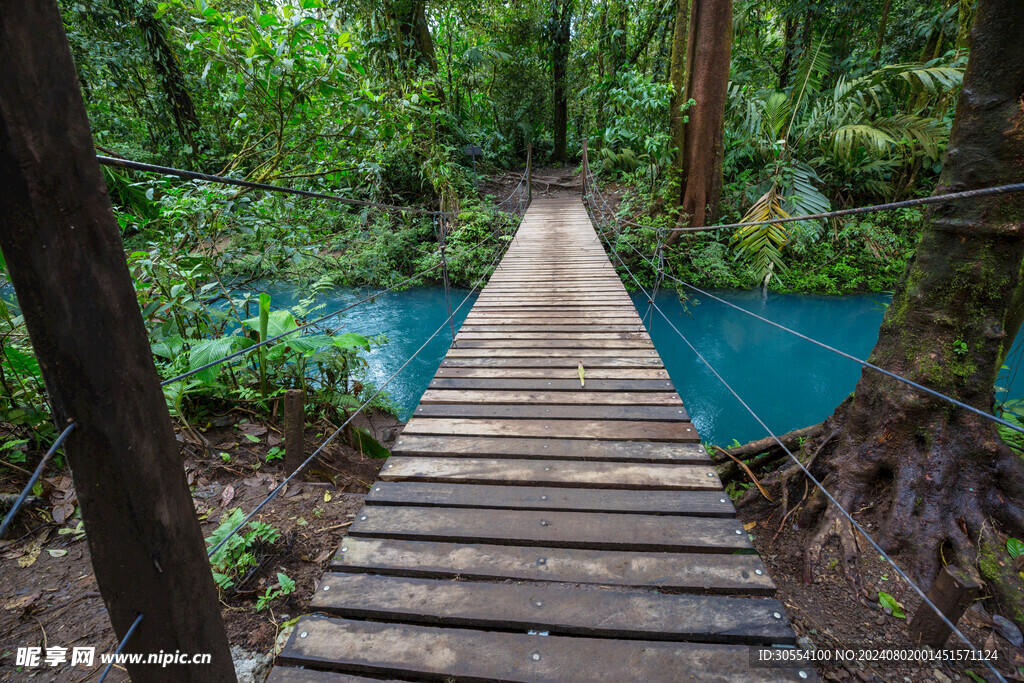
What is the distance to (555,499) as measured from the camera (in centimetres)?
149

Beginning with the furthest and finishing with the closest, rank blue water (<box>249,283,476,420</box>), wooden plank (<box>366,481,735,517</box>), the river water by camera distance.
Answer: blue water (<box>249,283,476,420</box>), the river water, wooden plank (<box>366,481,735,517</box>)

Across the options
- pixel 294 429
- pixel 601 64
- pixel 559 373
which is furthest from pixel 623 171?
pixel 294 429

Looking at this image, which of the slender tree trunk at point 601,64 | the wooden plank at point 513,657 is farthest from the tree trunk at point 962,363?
the slender tree trunk at point 601,64

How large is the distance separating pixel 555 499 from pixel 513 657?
53cm

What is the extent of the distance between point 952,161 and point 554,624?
2.26 m

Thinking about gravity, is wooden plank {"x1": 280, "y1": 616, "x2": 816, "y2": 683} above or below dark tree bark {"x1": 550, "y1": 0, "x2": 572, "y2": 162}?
below

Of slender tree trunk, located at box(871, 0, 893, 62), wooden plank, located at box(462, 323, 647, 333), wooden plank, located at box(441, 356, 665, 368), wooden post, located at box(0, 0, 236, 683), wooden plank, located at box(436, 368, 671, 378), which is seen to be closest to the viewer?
wooden post, located at box(0, 0, 236, 683)

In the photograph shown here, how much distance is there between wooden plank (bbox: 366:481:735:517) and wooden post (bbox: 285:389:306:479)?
62 cm

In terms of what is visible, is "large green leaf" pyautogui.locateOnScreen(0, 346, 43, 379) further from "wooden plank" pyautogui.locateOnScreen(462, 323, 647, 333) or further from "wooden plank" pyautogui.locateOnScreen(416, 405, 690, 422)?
"wooden plank" pyautogui.locateOnScreen(462, 323, 647, 333)

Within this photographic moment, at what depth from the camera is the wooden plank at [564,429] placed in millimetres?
1819

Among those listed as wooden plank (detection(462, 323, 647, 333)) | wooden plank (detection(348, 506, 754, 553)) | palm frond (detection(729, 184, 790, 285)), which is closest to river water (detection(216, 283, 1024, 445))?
palm frond (detection(729, 184, 790, 285))

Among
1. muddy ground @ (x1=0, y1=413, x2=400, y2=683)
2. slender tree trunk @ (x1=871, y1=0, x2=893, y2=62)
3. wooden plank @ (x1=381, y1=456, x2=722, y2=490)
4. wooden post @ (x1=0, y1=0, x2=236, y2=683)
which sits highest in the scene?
slender tree trunk @ (x1=871, y1=0, x2=893, y2=62)

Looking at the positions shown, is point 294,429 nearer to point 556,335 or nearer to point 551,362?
point 551,362

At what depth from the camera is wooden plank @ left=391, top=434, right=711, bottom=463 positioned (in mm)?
1690
